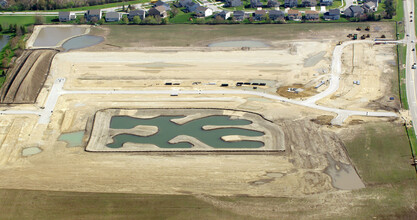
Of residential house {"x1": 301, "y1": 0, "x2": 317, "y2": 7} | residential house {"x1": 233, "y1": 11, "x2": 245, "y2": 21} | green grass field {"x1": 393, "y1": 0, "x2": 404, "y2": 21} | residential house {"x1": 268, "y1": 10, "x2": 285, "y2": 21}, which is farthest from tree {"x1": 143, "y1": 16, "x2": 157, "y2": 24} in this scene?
green grass field {"x1": 393, "y1": 0, "x2": 404, "y2": 21}

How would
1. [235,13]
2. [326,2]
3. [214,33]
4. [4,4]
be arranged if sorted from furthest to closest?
[4,4], [326,2], [235,13], [214,33]

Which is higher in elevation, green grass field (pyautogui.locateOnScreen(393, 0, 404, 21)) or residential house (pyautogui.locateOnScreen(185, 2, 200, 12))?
residential house (pyautogui.locateOnScreen(185, 2, 200, 12))

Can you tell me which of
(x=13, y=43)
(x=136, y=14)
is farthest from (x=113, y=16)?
(x=13, y=43)

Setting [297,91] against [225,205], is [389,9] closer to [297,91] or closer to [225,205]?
[297,91]

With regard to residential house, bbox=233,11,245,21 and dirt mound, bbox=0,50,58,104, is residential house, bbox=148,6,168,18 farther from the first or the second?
dirt mound, bbox=0,50,58,104

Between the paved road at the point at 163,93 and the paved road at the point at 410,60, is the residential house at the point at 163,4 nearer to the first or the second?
the paved road at the point at 163,93

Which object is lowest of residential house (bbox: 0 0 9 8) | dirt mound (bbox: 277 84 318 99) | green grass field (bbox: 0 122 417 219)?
green grass field (bbox: 0 122 417 219)
